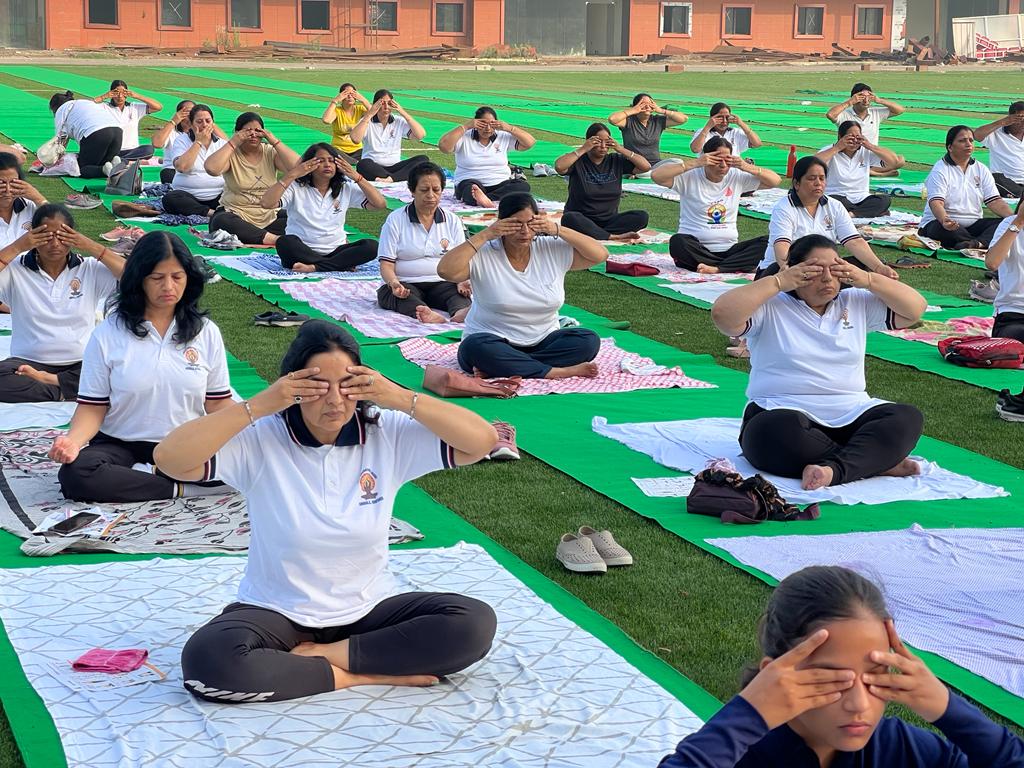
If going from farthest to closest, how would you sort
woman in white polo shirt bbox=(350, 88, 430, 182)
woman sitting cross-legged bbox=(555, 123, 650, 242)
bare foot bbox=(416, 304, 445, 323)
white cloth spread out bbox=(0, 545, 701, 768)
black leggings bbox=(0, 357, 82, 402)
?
woman in white polo shirt bbox=(350, 88, 430, 182) → woman sitting cross-legged bbox=(555, 123, 650, 242) → bare foot bbox=(416, 304, 445, 323) → black leggings bbox=(0, 357, 82, 402) → white cloth spread out bbox=(0, 545, 701, 768)

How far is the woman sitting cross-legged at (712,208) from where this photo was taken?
13.5m

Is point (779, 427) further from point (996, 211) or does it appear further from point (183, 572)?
point (996, 211)

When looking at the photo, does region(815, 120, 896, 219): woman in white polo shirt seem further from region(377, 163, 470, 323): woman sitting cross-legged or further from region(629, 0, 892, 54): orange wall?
region(629, 0, 892, 54): orange wall

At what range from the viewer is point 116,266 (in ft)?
26.8

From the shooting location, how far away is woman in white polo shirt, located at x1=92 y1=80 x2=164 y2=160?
62.4ft

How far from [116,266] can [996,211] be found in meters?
9.35

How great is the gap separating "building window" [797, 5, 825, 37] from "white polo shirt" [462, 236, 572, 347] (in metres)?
53.0

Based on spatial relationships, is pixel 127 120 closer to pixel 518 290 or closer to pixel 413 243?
pixel 413 243

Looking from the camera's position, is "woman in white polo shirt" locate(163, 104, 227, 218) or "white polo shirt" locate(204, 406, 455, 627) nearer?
"white polo shirt" locate(204, 406, 455, 627)

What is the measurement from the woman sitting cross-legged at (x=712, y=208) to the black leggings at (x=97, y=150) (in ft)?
26.6

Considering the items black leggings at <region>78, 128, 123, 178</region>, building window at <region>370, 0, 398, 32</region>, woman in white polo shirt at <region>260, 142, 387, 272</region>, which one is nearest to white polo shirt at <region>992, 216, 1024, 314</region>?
woman in white polo shirt at <region>260, 142, 387, 272</region>

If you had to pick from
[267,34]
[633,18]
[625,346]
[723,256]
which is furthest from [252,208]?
[633,18]

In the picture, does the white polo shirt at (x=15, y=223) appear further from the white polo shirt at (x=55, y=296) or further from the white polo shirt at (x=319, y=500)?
the white polo shirt at (x=319, y=500)

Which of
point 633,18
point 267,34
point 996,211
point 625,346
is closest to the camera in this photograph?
point 625,346
